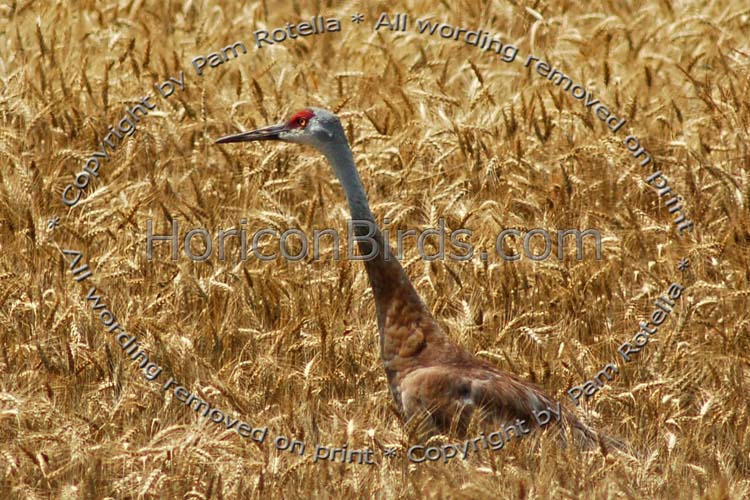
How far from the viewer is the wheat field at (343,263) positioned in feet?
16.4

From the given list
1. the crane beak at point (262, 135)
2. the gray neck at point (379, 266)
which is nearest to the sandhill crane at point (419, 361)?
the gray neck at point (379, 266)

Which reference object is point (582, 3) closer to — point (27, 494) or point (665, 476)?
point (665, 476)

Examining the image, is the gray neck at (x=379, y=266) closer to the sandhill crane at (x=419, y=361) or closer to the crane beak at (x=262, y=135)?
the sandhill crane at (x=419, y=361)

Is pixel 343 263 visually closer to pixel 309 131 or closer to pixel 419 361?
pixel 309 131

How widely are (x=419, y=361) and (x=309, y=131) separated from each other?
1333 mm

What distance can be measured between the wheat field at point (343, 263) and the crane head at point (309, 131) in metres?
0.53

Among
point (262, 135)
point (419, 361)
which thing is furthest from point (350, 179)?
point (419, 361)

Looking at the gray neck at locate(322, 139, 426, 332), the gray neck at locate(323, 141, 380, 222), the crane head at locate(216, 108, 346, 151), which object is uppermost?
the crane head at locate(216, 108, 346, 151)

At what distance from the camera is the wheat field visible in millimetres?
4992

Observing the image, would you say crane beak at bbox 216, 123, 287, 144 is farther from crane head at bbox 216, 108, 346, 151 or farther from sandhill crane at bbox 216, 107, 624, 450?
sandhill crane at bbox 216, 107, 624, 450

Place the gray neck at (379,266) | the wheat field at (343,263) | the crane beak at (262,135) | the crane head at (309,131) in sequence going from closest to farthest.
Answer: the wheat field at (343,263), the gray neck at (379,266), the crane head at (309,131), the crane beak at (262,135)

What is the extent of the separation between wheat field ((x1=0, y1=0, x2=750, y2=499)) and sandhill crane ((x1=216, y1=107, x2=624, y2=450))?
0.22 m

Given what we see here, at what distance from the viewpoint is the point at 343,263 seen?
628 centimetres

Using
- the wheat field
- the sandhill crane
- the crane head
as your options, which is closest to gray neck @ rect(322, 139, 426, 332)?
the sandhill crane
